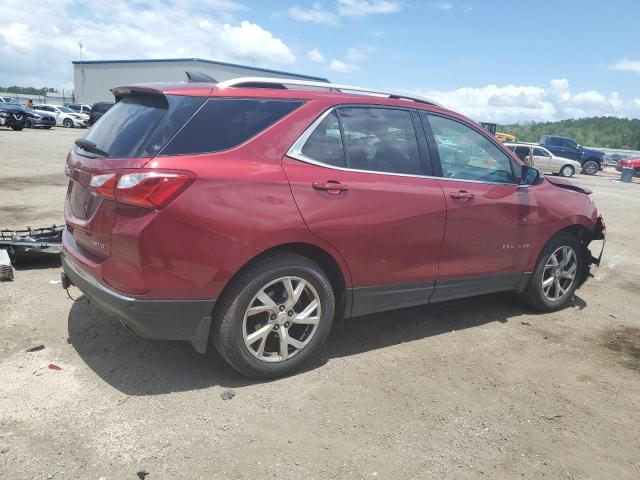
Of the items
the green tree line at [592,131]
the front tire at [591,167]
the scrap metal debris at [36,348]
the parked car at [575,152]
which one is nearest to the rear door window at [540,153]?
the parked car at [575,152]

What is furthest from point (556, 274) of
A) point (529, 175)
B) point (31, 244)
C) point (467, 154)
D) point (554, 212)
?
point (31, 244)

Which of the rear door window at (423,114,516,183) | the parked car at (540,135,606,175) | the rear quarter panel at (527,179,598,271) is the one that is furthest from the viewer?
the parked car at (540,135,606,175)

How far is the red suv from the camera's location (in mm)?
3018

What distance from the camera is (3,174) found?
11609mm

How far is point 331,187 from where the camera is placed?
347 centimetres

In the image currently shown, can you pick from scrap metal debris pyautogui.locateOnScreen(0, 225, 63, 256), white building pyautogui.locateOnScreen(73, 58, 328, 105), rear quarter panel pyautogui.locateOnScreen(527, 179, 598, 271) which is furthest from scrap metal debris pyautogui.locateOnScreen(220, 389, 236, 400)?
white building pyautogui.locateOnScreen(73, 58, 328, 105)

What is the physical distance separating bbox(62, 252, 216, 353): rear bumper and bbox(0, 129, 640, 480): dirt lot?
42 cm

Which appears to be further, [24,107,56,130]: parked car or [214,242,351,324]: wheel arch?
[24,107,56,130]: parked car

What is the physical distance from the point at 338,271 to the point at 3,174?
10651 mm

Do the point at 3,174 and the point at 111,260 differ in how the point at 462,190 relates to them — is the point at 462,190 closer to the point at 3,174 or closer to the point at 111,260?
the point at 111,260

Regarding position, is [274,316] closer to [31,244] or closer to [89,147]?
[89,147]

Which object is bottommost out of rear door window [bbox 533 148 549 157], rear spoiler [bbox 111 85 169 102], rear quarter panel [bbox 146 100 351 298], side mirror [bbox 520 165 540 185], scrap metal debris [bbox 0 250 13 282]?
scrap metal debris [bbox 0 250 13 282]

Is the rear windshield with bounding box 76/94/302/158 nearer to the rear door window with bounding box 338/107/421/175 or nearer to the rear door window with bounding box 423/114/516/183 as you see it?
the rear door window with bounding box 338/107/421/175

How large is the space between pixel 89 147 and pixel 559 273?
4.24 metres
